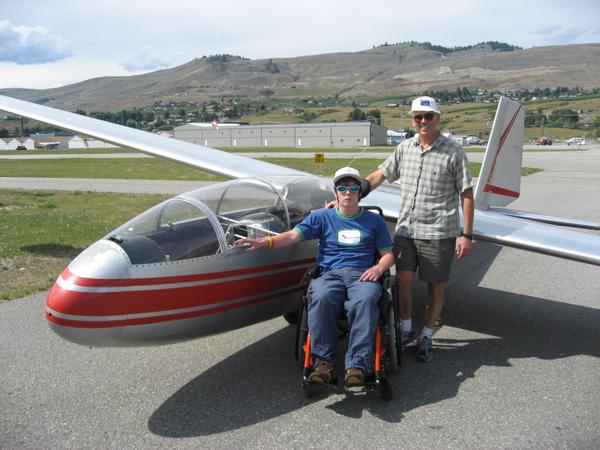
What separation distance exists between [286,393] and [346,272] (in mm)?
1081

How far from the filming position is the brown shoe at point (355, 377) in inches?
155

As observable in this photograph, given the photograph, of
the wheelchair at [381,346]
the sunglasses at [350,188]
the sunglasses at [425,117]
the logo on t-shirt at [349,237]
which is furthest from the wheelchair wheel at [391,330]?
the sunglasses at [425,117]

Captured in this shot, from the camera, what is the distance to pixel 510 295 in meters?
6.93

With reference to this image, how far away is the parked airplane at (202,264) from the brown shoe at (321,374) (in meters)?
0.86

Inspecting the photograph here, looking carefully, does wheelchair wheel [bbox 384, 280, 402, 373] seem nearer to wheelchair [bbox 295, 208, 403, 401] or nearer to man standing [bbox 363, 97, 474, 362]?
wheelchair [bbox 295, 208, 403, 401]

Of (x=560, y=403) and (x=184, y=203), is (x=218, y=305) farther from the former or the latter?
(x=560, y=403)

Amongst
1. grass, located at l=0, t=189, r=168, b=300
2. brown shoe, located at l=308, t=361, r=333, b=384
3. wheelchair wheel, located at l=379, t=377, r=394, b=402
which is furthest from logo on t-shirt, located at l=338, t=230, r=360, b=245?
grass, located at l=0, t=189, r=168, b=300

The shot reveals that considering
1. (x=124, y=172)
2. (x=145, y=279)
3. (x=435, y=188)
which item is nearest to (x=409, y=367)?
(x=435, y=188)

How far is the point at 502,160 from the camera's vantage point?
8070 millimetres

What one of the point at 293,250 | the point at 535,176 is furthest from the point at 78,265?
the point at 535,176

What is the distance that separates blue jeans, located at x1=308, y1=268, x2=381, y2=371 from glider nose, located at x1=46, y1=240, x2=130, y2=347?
4.61 feet

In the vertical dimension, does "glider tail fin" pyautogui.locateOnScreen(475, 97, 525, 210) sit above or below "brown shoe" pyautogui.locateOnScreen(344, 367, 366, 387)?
above

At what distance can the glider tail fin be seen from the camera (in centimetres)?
770

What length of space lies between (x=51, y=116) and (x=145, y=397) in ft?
22.0
